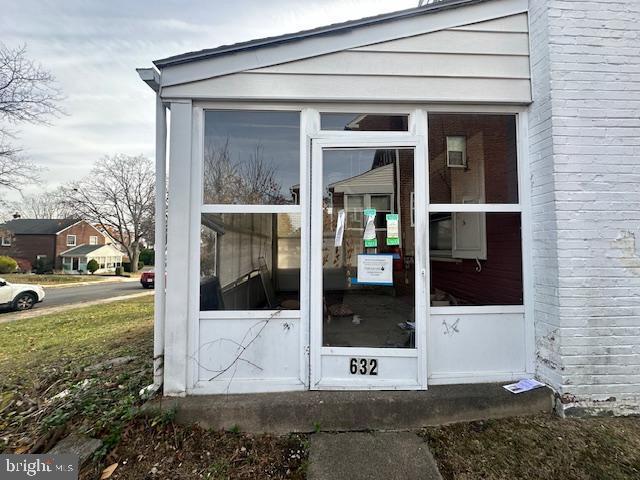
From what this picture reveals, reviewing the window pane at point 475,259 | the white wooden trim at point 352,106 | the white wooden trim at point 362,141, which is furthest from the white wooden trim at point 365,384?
the white wooden trim at point 352,106

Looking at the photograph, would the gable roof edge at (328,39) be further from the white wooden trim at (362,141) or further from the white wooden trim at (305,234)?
the white wooden trim at (362,141)

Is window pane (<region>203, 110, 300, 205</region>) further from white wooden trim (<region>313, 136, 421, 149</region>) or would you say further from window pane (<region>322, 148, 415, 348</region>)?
window pane (<region>322, 148, 415, 348</region>)

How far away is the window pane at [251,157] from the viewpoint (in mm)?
2742

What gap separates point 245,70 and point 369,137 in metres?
1.28

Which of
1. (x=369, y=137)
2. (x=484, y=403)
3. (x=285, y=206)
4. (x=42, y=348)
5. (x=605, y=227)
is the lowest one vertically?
(x=42, y=348)

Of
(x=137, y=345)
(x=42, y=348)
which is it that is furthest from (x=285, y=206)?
(x=42, y=348)

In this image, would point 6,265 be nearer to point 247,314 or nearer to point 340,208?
point 247,314

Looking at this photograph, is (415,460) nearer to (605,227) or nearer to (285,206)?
(285,206)

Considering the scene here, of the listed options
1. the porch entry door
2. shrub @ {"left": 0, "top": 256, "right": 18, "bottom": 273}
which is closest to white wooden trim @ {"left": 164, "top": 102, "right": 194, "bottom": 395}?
the porch entry door

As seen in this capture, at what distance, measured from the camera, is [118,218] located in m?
37.0

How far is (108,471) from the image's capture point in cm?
197

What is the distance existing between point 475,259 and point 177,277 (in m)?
2.90

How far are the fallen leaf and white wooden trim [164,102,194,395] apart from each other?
0.60 metres

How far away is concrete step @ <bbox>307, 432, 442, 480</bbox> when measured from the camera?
6.31 ft
